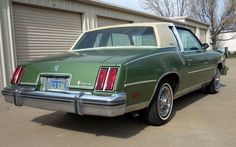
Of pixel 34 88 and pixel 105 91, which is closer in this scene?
pixel 105 91

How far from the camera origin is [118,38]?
562 cm

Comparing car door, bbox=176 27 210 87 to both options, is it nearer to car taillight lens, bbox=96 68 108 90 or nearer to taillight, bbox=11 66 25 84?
car taillight lens, bbox=96 68 108 90

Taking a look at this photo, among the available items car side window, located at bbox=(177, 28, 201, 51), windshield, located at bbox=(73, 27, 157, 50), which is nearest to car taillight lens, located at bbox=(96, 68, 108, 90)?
windshield, located at bbox=(73, 27, 157, 50)

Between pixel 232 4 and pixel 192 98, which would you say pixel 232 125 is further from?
pixel 232 4

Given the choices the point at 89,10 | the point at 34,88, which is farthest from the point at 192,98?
the point at 89,10

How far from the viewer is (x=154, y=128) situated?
475 cm

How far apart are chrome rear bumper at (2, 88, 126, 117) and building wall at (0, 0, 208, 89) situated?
4007mm

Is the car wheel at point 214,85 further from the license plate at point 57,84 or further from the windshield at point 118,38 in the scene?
the license plate at point 57,84

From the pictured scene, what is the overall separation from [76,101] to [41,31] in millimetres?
6197

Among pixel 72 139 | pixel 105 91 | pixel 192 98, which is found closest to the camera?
pixel 105 91

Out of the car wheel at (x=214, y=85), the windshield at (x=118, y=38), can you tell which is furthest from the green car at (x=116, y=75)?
the car wheel at (x=214, y=85)

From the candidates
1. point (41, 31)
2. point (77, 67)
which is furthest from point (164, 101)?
point (41, 31)

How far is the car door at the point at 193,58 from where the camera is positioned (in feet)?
19.0

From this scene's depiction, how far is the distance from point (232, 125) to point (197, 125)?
558mm
